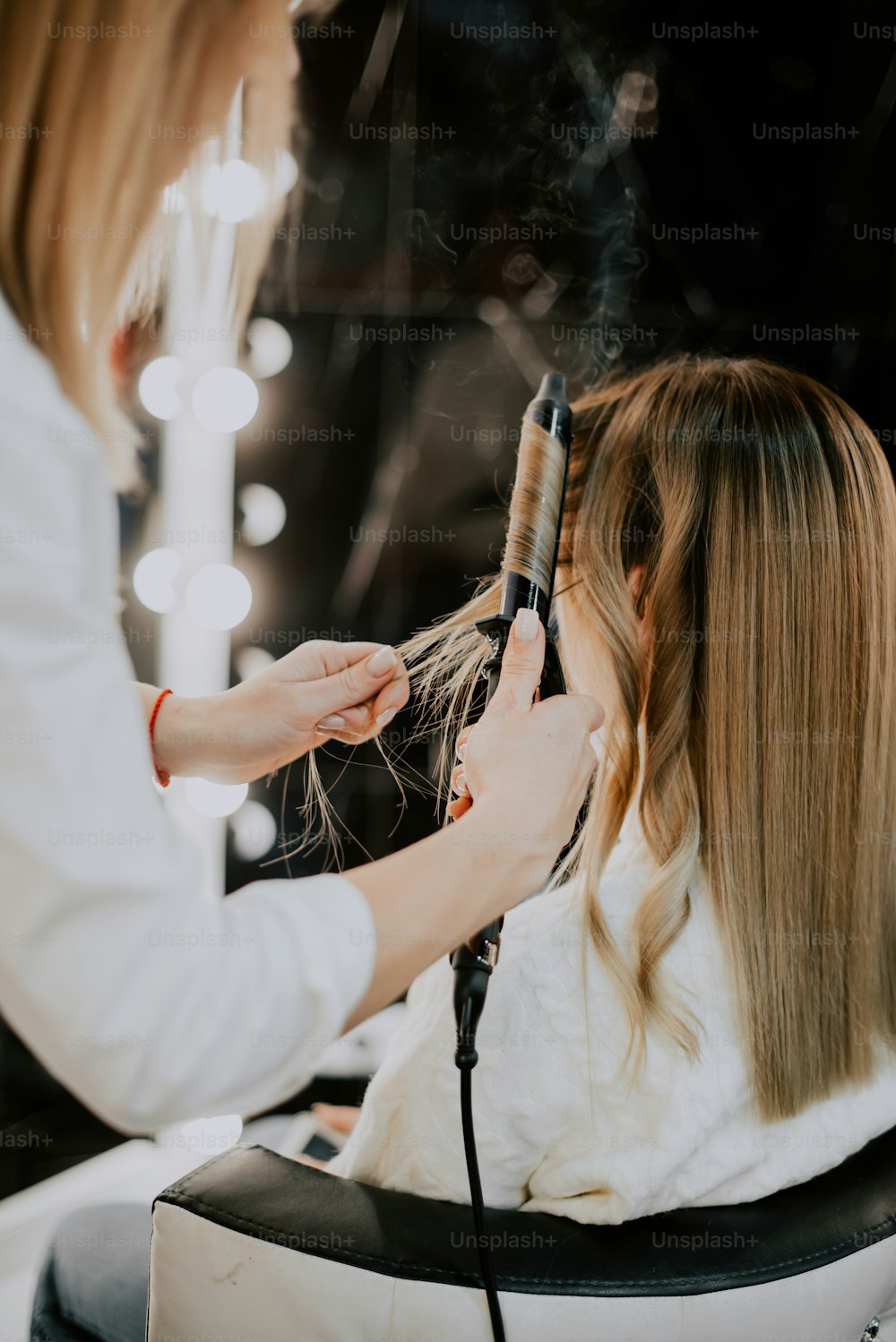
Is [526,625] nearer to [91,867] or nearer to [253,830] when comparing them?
[91,867]

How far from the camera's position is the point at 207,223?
1.23 metres

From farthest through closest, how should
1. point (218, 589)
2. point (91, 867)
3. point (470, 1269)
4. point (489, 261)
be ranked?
point (218, 589) → point (489, 261) → point (470, 1269) → point (91, 867)

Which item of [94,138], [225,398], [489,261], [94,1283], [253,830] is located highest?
[489,261]

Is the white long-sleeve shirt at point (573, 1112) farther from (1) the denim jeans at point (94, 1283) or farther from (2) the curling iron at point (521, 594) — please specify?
(1) the denim jeans at point (94, 1283)

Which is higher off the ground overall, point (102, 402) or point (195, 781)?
point (102, 402)

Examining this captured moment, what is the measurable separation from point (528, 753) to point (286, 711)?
30cm

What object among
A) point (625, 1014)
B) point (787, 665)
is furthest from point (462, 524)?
point (625, 1014)

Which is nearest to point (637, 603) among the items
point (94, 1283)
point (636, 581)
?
point (636, 581)

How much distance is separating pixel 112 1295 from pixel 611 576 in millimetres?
788

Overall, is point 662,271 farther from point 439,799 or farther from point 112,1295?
point 112,1295

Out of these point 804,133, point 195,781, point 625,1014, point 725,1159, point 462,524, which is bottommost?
point 725,1159

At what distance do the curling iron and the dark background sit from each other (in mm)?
603

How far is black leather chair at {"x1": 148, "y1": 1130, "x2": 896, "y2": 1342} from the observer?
603 mm

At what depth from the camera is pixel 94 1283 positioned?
81 cm
